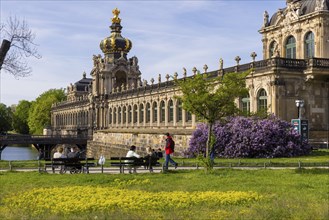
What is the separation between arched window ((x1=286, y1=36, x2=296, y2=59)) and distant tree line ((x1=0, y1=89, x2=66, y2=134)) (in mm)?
96764

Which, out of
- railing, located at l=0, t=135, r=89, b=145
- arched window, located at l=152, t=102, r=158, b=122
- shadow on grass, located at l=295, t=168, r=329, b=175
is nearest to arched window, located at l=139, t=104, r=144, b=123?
arched window, located at l=152, t=102, r=158, b=122

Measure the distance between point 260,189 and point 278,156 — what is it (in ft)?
56.8

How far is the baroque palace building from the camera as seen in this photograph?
130 ft

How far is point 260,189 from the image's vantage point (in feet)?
51.9

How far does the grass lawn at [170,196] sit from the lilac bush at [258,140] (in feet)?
39.7

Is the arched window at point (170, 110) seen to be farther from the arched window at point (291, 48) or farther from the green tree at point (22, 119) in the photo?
the green tree at point (22, 119)

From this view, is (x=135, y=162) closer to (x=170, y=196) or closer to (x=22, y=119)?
(x=170, y=196)

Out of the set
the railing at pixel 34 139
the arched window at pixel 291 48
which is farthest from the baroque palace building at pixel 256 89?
the railing at pixel 34 139

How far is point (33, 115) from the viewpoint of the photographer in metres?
146

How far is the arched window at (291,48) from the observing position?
49062mm

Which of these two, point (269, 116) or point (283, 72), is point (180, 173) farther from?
point (283, 72)

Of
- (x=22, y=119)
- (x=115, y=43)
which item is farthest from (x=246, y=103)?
(x=22, y=119)

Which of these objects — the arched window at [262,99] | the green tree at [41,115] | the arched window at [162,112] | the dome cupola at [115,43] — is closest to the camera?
the arched window at [262,99]

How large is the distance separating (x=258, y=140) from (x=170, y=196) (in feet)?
63.1
